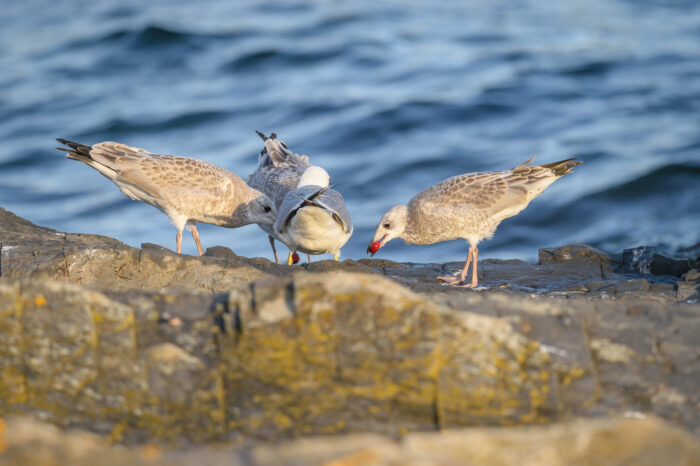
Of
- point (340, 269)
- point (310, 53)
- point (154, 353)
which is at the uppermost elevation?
point (310, 53)

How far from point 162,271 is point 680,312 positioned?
3308 mm

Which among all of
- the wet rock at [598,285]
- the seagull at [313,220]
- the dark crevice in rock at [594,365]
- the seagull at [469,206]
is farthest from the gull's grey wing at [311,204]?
the dark crevice in rock at [594,365]

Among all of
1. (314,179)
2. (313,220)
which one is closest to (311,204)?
(313,220)

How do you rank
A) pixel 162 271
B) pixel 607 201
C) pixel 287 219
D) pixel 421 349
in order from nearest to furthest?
pixel 421 349 → pixel 162 271 → pixel 287 219 → pixel 607 201

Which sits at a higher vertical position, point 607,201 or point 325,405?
point 607,201

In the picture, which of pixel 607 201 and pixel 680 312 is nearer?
pixel 680 312

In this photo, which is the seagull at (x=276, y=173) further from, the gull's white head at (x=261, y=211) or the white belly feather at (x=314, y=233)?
the white belly feather at (x=314, y=233)

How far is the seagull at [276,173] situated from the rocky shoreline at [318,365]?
500cm

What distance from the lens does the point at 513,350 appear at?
12.1 feet

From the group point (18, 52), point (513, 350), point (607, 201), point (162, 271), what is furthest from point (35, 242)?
point (18, 52)

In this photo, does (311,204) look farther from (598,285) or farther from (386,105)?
(386,105)

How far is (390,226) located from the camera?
27.9 ft

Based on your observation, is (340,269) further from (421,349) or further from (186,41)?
(186,41)

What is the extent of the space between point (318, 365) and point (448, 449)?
0.98 m
